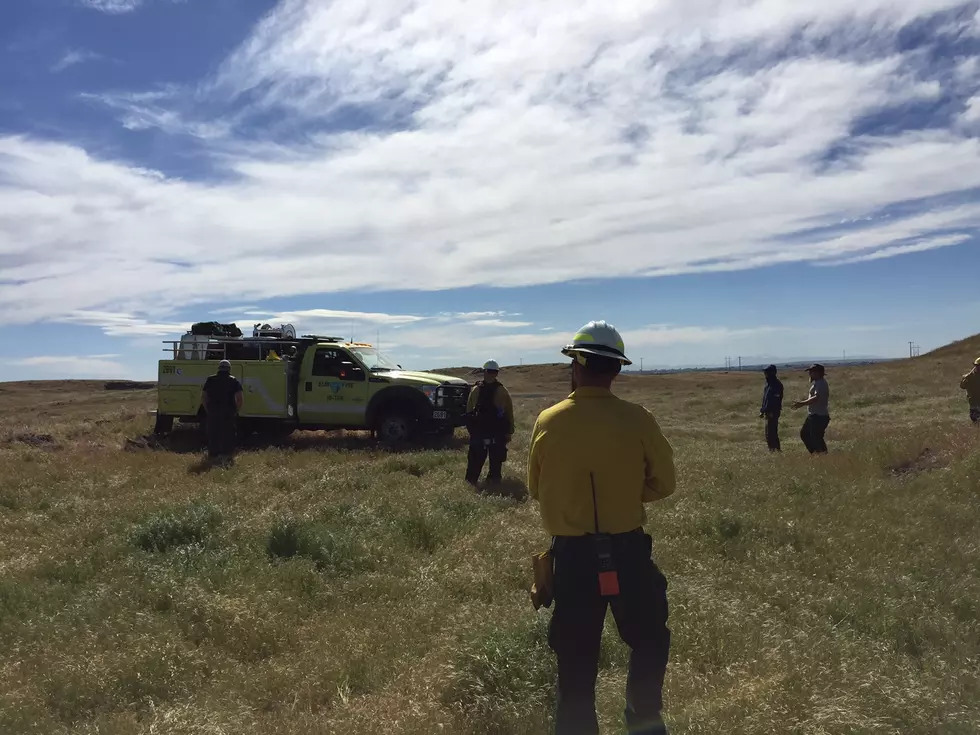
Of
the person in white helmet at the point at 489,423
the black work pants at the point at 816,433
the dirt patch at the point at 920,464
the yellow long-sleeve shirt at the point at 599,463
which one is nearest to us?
the yellow long-sleeve shirt at the point at 599,463

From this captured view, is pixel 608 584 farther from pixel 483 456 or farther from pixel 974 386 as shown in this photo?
pixel 974 386

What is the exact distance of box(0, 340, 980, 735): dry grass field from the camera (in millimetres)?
3887

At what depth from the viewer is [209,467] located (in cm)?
1247

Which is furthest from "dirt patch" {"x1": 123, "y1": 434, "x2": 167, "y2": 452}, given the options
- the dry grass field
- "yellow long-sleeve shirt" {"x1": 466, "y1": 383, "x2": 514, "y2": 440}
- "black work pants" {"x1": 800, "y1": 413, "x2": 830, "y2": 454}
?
"black work pants" {"x1": 800, "y1": 413, "x2": 830, "y2": 454}

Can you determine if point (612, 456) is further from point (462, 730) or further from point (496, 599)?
point (496, 599)

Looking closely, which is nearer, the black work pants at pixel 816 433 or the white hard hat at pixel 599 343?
the white hard hat at pixel 599 343

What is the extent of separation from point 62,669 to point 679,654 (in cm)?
375

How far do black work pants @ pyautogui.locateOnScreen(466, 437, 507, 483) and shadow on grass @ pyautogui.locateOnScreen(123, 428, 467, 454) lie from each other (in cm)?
349

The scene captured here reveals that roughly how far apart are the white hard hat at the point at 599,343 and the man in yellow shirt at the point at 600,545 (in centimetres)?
1

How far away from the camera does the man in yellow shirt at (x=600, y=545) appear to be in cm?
323

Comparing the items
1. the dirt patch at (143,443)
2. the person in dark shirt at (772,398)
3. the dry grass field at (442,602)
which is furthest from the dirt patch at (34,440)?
the person in dark shirt at (772,398)

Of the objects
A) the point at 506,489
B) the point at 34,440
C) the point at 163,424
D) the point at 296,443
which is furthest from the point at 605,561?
the point at 34,440

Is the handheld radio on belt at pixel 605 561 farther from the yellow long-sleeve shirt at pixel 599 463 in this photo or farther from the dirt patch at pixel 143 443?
the dirt patch at pixel 143 443

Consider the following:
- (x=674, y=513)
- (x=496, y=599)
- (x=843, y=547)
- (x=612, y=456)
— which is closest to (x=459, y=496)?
(x=674, y=513)
